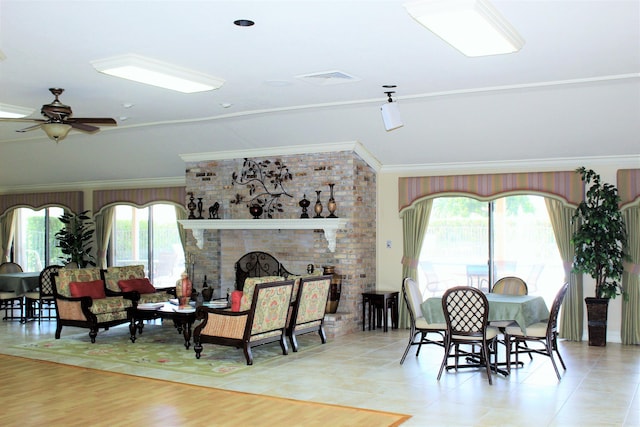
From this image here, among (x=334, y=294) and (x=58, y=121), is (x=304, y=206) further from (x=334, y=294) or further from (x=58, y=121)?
(x=58, y=121)

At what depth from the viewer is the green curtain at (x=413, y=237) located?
996 centimetres

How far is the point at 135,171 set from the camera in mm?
12133

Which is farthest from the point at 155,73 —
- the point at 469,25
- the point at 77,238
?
the point at 77,238

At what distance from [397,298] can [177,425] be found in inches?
211

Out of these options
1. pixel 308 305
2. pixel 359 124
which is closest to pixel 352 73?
pixel 359 124

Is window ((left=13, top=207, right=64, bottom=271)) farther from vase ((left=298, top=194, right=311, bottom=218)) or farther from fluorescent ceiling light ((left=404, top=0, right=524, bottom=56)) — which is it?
fluorescent ceiling light ((left=404, top=0, right=524, bottom=56))

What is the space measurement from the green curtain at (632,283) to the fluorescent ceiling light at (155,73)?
5.60m

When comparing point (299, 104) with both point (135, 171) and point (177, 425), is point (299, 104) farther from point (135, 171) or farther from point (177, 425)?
point (135, 171)

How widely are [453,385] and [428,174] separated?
4.22 meters

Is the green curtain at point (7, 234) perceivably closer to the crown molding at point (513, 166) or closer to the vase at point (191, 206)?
the vase at point (191, 206)

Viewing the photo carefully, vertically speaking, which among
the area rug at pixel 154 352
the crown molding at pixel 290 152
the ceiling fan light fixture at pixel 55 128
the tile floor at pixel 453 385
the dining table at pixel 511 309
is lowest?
the tile floor at pixel 453 385

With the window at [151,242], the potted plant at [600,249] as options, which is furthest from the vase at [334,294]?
the window at [151,242]

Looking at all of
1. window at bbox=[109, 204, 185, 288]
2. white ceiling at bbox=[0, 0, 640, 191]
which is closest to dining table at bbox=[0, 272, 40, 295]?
window at bbox=[109, 204, 185, 288]

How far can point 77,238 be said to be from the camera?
41.4 ft
